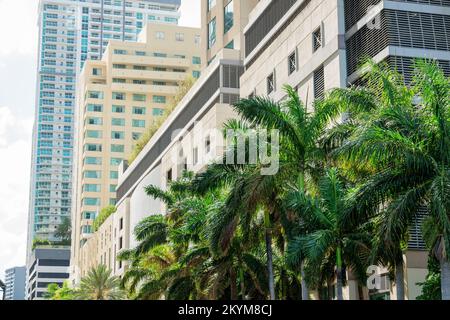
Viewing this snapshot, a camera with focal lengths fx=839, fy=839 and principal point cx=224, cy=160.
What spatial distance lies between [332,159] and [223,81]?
35021 mm

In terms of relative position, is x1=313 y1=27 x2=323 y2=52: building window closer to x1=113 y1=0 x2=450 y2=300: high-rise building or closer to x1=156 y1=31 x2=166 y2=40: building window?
x1=113 y1=0 x2=450 y2=300: high-rise building

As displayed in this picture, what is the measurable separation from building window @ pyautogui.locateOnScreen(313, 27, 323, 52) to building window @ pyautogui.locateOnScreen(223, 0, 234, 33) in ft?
74.3

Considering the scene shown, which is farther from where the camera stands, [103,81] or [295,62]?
[103,81]

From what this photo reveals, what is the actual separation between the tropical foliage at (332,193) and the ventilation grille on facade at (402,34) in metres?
8.66

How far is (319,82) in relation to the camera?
150 ft

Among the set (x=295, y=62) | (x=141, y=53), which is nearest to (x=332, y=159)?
(x=295, y=62)

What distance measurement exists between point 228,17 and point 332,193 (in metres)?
43.0

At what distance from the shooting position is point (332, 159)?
1195 inches

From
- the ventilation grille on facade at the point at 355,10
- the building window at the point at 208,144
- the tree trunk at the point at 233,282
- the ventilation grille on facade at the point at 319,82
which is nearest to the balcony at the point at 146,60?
the building window at the point at 208,144

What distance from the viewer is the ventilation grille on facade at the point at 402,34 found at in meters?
41.0

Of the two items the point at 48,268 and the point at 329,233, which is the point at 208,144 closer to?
the point at 329,233

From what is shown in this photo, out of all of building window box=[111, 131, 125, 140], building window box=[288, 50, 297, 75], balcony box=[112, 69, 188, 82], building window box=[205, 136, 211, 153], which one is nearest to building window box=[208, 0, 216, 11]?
building window box=[205, 136, 211, 153]

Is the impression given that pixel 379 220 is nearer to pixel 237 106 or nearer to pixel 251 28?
pixel 237 106

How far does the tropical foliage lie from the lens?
2462 cm
